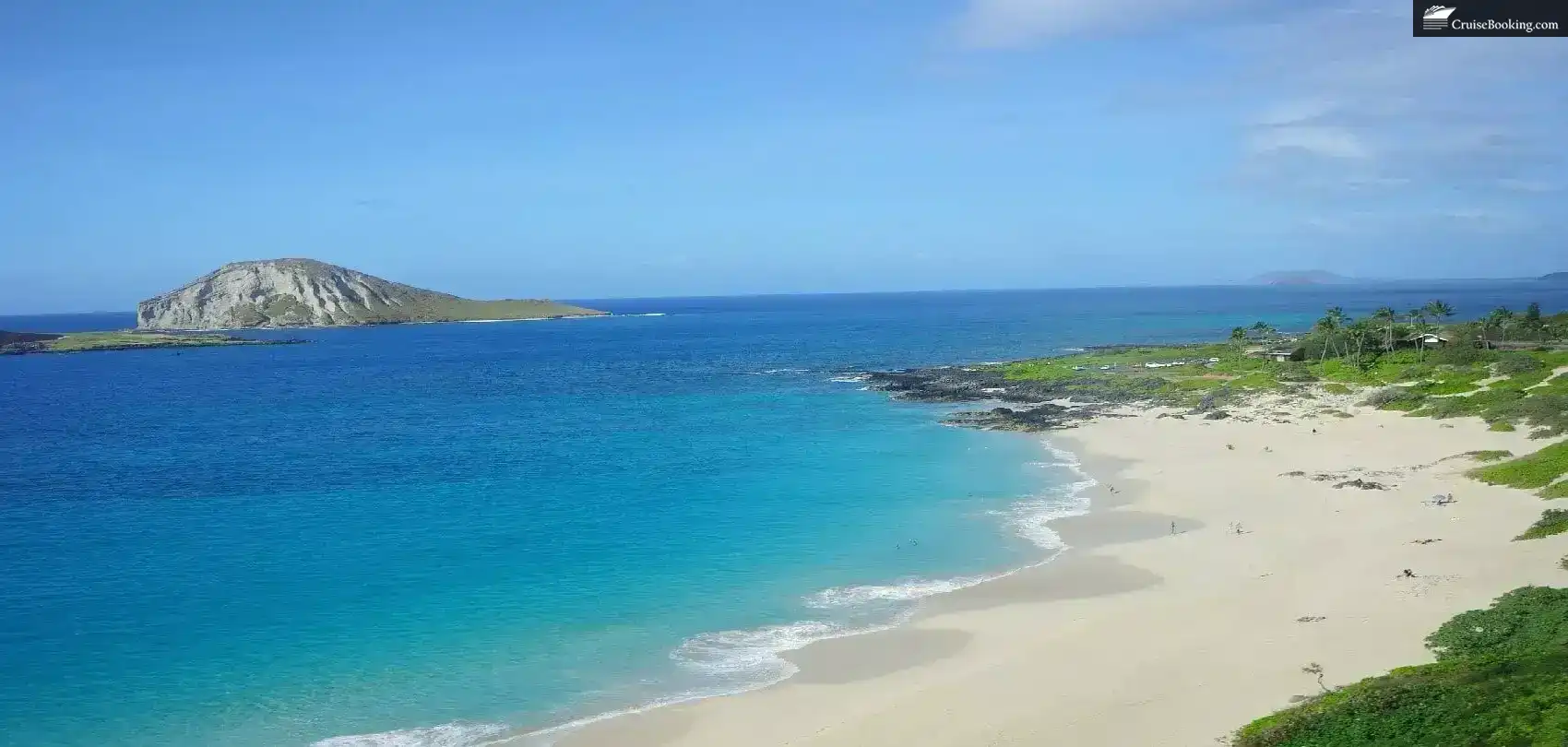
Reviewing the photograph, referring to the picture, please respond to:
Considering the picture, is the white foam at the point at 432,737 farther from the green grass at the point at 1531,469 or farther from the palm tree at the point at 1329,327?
the palm tree at the point at 1329,327

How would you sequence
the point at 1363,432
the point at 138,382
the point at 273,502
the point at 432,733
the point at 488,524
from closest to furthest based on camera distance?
the point at 432,733
the point at 488,524
the point at 273,502
the point at 1363,432
the point at 138,382

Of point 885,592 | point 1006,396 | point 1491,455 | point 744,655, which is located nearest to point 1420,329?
point 1006,396

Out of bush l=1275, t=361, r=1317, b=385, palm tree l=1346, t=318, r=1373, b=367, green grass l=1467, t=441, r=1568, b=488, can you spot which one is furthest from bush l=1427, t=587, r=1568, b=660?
palm tree l=1346, t=318, r=1373, b=367

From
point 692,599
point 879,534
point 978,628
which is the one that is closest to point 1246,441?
point 879,534

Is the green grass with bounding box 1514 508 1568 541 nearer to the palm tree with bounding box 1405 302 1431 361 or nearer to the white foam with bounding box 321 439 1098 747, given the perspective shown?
the white foam with bounding box 321 439 1098 747

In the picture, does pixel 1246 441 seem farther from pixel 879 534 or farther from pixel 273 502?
pixel 273 502

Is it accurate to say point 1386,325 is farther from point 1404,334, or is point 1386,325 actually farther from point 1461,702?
point 1461,702
